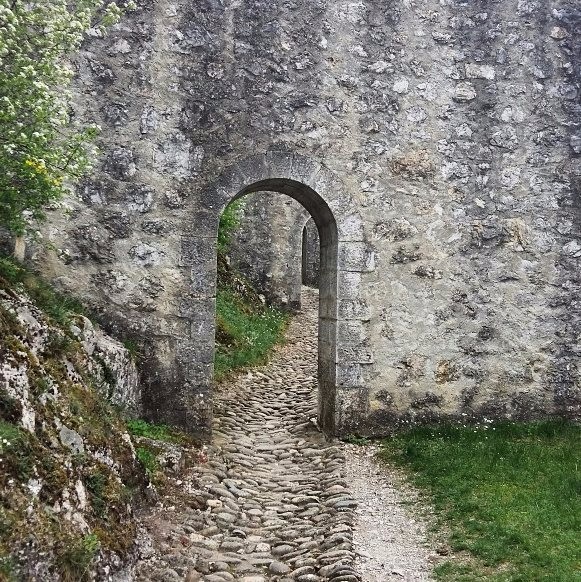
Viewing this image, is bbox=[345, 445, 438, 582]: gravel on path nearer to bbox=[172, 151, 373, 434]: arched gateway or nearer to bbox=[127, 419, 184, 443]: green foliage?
bbox=[172, 151, 373, 434]: arched gateway

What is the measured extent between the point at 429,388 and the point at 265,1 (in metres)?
4.87

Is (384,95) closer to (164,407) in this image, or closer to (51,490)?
(164,407)

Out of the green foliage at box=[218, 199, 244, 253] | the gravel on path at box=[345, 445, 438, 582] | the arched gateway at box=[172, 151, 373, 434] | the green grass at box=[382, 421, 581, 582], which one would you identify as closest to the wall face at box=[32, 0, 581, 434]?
the arched gateway at box=[172, 151, 373, 434]

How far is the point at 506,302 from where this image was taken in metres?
7.23

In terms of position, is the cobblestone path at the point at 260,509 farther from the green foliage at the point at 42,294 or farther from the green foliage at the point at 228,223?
the green foliage at the point at 228,223

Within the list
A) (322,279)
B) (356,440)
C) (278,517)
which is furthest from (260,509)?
(322,279)

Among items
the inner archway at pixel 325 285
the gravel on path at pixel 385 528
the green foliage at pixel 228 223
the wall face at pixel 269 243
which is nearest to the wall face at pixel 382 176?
the inner archway at pixel 325 285

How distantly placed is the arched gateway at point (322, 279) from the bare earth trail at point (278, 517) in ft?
1.71

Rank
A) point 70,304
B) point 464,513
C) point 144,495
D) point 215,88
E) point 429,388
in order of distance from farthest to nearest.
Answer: point 429,388 → point 215,88 → point 70,304 → point 464,513 → point 144,495

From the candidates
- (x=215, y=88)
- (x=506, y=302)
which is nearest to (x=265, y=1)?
(x=215, y=88)

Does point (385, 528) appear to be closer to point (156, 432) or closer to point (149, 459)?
point (149, 459)

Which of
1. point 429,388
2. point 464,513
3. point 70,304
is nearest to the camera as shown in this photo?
point 464,513

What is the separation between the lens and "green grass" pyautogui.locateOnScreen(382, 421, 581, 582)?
399 centimetres

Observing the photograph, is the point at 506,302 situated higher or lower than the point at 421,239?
lower
